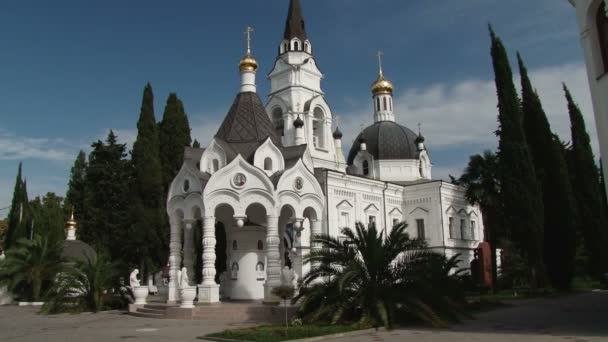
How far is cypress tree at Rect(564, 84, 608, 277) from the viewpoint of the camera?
2700cm

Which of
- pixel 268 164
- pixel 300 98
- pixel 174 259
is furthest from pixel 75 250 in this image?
pixel 300 98

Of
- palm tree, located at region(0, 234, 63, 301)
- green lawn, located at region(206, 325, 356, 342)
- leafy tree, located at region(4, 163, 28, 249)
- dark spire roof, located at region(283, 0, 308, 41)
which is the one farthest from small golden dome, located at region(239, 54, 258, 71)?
leafy tree, located at region(4, 163, 28, 249)

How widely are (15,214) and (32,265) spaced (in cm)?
1286

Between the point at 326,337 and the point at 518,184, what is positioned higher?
the point at 518,184

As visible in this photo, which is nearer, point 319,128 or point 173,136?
point 173,136

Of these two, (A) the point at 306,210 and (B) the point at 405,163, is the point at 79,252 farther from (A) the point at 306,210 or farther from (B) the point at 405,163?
(B) the point at 405,163

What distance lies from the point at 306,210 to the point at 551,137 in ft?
46.5

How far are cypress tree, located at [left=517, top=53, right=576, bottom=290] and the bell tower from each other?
14522 millimetres

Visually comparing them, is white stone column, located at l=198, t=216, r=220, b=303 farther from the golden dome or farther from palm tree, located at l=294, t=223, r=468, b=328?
the golden dome

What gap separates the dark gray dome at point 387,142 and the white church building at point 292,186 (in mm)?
88

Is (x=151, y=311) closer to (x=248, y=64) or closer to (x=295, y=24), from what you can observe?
(x=248, y=64)

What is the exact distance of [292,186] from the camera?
18078mm

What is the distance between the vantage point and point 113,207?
111 feet

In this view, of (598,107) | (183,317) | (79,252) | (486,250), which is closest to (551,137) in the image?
(486,250)
